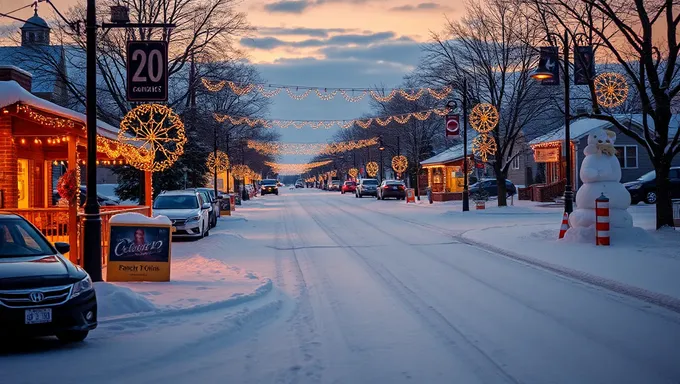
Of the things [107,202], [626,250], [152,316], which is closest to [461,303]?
[152,316]

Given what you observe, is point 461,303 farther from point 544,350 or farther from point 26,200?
point 26,200

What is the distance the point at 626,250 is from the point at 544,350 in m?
10.4

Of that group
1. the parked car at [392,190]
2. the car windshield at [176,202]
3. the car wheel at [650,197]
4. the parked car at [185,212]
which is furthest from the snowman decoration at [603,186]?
the parked car at [392,190]

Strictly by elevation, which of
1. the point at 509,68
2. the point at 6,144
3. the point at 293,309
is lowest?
the point at 293,309

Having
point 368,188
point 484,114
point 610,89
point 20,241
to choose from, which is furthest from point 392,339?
point 368,188

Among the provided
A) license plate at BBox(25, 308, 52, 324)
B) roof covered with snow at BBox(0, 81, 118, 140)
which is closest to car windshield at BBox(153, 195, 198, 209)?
roof covered with snow at BBox(0, 81, 118, 140)

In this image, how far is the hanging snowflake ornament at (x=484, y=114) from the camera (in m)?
33.8

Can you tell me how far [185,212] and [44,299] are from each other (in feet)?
53.4

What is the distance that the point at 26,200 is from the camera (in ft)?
69.0

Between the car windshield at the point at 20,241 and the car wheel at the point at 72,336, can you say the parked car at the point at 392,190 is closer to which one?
the car windshield at the point at 20,241

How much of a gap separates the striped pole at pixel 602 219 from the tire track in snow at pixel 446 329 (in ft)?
20.6

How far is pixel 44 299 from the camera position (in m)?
7.94

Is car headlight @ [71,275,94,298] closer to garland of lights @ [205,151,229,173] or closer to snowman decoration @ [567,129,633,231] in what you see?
snowman decoration @ [567,129,633,231]

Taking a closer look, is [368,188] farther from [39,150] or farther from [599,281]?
[599,281]
